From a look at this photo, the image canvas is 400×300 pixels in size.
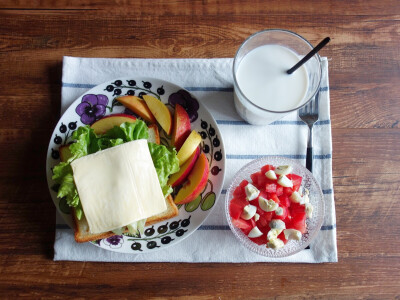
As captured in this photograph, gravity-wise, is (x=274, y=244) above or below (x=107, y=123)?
below

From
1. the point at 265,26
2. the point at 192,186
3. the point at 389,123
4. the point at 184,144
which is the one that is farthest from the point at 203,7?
the point at 389,123

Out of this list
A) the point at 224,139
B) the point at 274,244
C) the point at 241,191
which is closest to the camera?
the point at 274,244

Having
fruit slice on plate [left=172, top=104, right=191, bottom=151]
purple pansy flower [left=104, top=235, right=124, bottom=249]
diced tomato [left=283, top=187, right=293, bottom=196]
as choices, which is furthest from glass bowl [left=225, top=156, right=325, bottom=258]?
purple pansy flower [left=104, top=235, right=124, bottom=249]

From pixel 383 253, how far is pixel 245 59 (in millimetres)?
881

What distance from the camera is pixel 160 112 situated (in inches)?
53.3

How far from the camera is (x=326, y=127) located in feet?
4.73

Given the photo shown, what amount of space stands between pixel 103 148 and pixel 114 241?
1.06ft

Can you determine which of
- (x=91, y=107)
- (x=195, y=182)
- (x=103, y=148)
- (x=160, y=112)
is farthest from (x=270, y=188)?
(x=91, y=107)

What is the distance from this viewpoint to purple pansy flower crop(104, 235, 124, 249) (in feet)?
4.27

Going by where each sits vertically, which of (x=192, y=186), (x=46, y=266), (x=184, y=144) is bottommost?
(x=46, y=266)

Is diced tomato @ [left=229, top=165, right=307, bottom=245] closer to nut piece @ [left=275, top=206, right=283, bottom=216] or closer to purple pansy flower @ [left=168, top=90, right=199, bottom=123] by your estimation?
nut piece @ [left=275, top=206, right=283, bottom=216]

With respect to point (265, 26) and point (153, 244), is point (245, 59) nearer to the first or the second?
point (265, 26)

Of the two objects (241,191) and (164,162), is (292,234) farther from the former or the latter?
(164,162)

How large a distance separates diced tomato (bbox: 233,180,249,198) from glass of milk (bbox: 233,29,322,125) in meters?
0.23
